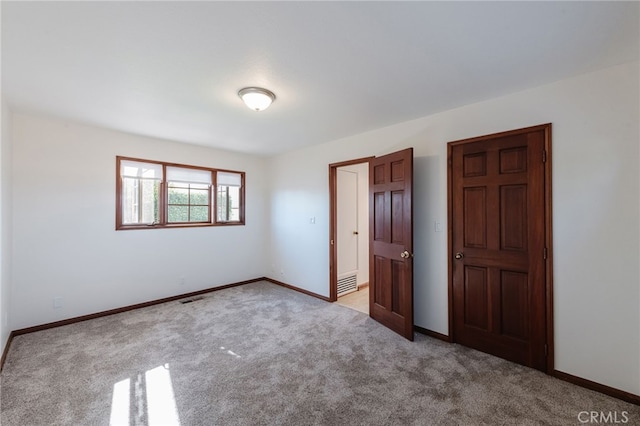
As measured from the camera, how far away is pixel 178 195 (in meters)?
4.38

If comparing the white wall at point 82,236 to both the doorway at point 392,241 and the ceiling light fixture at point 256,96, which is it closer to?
the ceiling light fixture at point 256,96

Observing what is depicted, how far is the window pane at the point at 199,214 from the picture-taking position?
4.55 m

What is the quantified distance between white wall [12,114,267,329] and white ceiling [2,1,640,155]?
1.82 feet

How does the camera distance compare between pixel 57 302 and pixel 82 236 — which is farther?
pixel 82 236

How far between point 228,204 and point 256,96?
2.98 meters

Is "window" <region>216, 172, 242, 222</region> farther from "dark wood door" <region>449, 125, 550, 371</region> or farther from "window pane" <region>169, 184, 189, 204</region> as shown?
"dark wood door" <region>449, 125, 550, 371</region>

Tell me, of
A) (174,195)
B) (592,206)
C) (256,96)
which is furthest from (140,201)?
(592,206)

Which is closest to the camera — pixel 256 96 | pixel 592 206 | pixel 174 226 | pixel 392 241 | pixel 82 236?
pixel 592 206

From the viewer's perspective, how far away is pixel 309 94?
252 centimetres

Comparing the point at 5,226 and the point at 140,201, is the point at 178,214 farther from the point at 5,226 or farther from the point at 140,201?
the point at 5,226

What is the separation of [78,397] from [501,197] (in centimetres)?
388

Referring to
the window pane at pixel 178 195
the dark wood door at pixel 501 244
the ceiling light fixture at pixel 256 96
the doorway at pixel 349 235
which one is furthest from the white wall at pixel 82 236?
the dark wood door at pixel 501 244

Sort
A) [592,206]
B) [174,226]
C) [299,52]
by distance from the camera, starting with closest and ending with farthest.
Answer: [299,52] < [592,206] < [174,226]

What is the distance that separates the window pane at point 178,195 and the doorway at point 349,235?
7.96 ft
